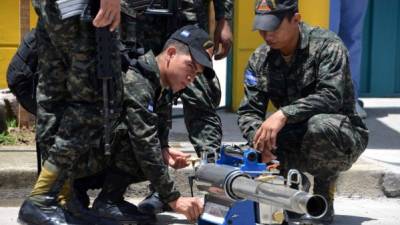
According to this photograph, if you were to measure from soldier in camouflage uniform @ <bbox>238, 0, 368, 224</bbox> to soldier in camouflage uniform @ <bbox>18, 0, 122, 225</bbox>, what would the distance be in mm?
779

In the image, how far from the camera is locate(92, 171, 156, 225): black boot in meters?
4.03

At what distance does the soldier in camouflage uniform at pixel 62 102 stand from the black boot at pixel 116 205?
0.40ft

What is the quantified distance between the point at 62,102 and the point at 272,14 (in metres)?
1.02

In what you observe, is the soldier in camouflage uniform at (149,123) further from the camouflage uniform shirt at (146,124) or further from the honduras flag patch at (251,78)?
the honduras flag patch at (251,78)

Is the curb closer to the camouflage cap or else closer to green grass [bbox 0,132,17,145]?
green grass [bbox 0,132,17,145]

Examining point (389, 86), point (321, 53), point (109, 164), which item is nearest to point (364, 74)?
point (389, 86)

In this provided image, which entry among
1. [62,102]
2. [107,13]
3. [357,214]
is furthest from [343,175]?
[107,13]

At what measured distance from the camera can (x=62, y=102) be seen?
13.0 feet

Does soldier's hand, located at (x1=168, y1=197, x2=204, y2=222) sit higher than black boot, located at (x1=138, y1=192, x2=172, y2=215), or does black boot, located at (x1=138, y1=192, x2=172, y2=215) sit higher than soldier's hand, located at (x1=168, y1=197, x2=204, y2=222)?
soldier's hand, located at (x1=168, y1=197, x2=204, y2=222)

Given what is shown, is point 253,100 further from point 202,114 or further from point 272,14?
point 272,14

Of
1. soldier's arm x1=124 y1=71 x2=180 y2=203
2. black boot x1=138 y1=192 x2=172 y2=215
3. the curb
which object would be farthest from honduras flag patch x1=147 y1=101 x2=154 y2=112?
the curb

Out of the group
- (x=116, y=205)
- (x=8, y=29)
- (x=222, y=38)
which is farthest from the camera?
(x=8, y=29)

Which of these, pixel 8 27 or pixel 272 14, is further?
pixel 8 27

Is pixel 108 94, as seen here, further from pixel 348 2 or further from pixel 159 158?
pixel 348 2
